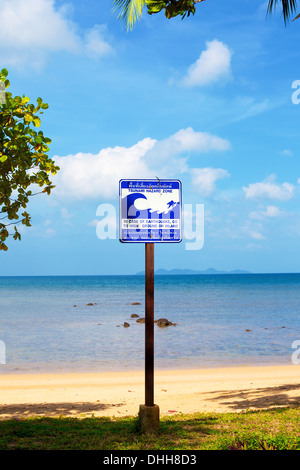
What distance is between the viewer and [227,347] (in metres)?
24.0

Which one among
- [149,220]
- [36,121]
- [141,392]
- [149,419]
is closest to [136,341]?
[141,392]

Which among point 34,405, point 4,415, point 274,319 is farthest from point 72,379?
point 274,319

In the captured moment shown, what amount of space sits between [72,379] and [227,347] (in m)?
10.00

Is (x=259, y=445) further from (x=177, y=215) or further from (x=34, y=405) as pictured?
(x=34, y=405)

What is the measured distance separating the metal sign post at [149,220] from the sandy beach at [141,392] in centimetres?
283

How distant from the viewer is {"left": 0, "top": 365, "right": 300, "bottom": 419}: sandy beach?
32.2 feet

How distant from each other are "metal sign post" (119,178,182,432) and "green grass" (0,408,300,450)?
57 cm

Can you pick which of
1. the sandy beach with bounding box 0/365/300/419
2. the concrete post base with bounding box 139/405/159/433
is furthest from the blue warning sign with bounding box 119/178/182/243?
the sandy beach with bounding box 0/365/300/419

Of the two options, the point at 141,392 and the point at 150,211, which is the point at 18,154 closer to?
the point at 150,211

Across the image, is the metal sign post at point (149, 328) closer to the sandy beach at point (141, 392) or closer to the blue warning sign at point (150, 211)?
the blue warning sign at point (150, 211)

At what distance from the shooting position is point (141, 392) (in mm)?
12570

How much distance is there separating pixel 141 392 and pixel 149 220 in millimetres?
7000

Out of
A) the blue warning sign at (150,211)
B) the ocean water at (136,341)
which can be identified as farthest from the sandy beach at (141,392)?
the blue warning sign at (150,211)

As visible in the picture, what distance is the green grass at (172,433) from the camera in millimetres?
5969
